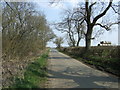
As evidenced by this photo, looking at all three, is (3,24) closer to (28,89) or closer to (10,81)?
(10,81)

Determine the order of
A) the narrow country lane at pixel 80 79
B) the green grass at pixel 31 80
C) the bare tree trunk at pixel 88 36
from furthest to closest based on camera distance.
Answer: the bare tree trunk at pixel 88 36 < the narrow country lane at pixel 80 79 < the green grass at pixel 31 80

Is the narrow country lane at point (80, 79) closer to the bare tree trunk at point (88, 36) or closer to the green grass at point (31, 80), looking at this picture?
the green grass at point (31, 80)

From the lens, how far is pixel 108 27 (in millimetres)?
29188

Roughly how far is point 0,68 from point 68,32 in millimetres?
51047

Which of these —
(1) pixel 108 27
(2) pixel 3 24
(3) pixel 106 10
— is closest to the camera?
(2) pixel 3 24

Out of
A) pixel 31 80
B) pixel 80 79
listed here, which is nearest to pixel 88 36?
pixel 80 79

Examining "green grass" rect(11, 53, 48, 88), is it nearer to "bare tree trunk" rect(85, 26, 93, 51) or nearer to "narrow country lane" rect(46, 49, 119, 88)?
"narrow country lane" rect(46, 49, 119, 88)

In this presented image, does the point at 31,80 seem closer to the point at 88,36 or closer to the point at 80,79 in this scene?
the point at 80,79

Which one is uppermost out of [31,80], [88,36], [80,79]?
[88,36]

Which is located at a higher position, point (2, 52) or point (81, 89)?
point (2, 52)

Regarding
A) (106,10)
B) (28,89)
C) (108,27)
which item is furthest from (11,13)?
(108,27)

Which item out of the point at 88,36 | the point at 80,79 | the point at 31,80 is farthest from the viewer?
the point at 88,36

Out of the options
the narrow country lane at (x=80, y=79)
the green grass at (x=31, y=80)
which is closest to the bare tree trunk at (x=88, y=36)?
the narrow country lane at (x=80, y=79)

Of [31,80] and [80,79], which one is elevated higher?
[31,80]
